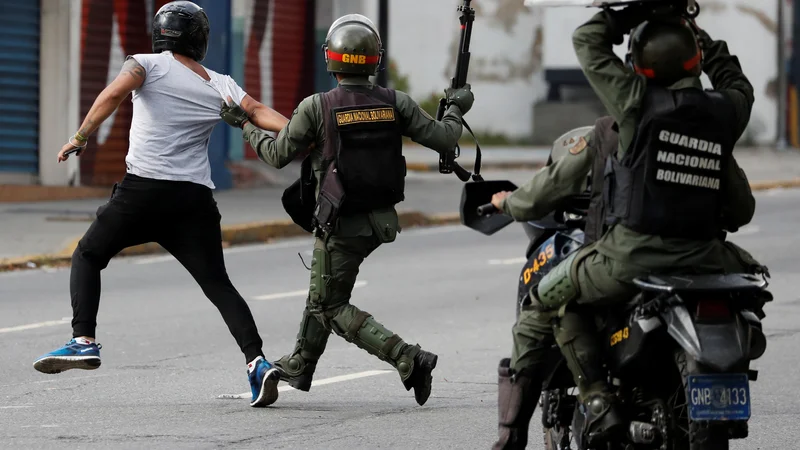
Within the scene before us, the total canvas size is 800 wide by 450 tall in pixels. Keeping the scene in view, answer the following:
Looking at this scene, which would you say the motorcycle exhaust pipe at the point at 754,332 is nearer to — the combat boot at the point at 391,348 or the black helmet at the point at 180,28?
the combat boot at the point at 391,348

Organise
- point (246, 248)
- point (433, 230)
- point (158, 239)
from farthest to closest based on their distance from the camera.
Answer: point (433, 230)
point (246, 248)
point (158, 239)

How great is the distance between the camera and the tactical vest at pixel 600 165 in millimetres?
5125

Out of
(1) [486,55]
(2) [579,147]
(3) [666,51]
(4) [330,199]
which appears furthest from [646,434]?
(1) [486,55]

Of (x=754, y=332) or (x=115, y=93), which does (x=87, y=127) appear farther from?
(x=754, y=332)

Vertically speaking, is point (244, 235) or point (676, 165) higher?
point (676, 165)

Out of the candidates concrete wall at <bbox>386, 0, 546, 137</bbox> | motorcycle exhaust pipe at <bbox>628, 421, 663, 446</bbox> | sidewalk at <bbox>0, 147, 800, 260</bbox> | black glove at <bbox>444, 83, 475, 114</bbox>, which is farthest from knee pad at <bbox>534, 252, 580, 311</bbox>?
concrete wall at <bbox>386, 0, 546, 137</bbox>

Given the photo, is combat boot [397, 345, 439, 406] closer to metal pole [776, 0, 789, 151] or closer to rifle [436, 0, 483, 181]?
rifle [436, 0, 483, 181]

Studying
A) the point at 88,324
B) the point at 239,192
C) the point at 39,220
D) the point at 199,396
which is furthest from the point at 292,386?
the point at 239,192

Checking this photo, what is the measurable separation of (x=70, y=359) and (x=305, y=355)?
3.54 feet

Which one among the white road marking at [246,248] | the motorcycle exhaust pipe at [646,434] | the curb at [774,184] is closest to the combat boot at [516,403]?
the motorcycle exhaust pipe at [646,434]

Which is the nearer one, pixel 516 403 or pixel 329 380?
pixel 516 403

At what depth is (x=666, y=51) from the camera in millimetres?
5051

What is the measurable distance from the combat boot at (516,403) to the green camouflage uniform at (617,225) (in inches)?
7.7

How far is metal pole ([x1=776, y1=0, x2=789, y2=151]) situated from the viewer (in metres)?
36.3
